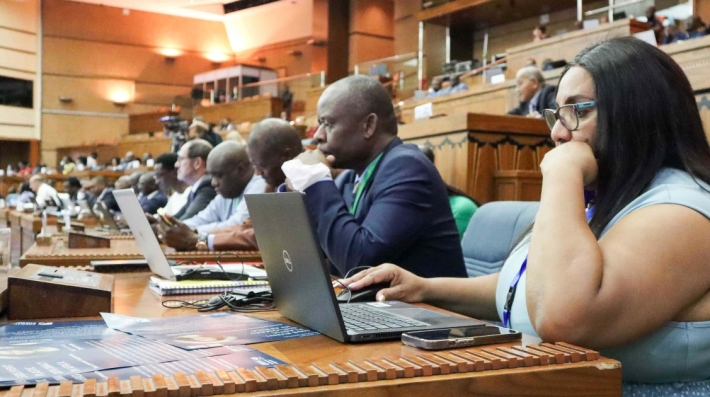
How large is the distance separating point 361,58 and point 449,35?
6.64ft

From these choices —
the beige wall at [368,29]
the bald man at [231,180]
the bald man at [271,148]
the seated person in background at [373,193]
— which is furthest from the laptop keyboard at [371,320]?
the beige wall at [368,29]

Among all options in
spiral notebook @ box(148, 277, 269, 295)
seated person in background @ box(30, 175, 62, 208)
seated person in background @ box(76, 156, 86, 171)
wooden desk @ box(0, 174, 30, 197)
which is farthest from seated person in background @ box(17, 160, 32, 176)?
spiral notebook @ box(148, 277, 269, 295)

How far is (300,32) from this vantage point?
15242mm

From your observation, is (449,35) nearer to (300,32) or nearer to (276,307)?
(300,32)

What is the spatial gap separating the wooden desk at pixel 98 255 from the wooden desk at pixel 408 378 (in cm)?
147

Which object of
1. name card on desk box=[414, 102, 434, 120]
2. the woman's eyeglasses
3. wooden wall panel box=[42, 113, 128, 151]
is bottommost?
the woman's eyeglasses

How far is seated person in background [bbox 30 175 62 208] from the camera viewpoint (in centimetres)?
737

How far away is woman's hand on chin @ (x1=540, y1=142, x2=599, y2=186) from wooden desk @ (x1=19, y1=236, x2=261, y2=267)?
1.38 metres

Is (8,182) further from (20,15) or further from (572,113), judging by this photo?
(572,113)

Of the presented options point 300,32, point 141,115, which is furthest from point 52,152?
point 300,32

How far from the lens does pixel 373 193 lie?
193 centimetres

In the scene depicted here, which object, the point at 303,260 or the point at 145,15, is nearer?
the point at 303,260

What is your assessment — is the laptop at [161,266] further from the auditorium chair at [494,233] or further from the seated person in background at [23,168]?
the seated person in background at [23,168]

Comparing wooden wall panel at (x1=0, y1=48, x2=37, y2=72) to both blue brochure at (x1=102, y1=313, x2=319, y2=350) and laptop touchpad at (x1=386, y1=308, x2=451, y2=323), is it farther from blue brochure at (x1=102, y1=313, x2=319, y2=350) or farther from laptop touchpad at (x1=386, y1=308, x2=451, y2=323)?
laptop touchpad at (x1=386, y1=308, x2=451, y2=323)
